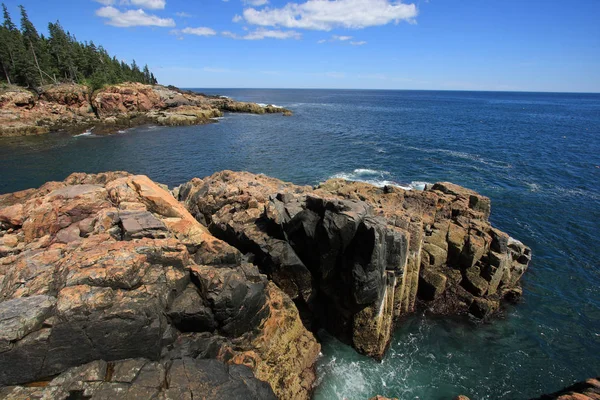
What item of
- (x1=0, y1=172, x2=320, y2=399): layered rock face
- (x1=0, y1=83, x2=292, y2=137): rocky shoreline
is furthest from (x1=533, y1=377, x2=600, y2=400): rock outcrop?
(x1=0, y1=83, x2=292, y2=137): rocky shoreline

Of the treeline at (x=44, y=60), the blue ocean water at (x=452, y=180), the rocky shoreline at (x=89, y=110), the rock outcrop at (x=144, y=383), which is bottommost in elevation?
the blue ocean water at (x=452, y=180)

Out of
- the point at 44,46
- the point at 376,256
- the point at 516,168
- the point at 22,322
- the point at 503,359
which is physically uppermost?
the point at 44,46

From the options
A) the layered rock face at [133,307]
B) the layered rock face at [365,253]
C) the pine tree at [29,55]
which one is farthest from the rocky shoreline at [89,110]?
the layered rock face at [365,253]

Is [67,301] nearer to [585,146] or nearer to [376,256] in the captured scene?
[376,256]

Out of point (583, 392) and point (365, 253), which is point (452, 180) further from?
point (583, 392)

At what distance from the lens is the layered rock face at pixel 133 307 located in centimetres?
1114

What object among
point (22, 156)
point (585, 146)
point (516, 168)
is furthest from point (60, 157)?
point (585, 146)

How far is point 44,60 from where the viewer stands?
106500 millimetres

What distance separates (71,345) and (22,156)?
66.1 metres

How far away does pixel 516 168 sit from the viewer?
Result: 5484cm

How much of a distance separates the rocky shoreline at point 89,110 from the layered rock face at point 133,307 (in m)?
76.8

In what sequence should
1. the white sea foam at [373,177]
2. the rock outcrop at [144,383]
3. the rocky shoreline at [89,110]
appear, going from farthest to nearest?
the rocky shoreline at [89,110]
the white sea foam at [373,177]
the rock outcrop at [144,383]

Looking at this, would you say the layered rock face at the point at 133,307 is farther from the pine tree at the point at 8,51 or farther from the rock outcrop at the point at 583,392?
the pine tree at the point at 8,51

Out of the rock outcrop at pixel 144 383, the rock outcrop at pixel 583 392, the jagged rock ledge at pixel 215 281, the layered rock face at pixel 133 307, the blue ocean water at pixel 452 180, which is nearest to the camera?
the rock outcrop at pixel 144 383
